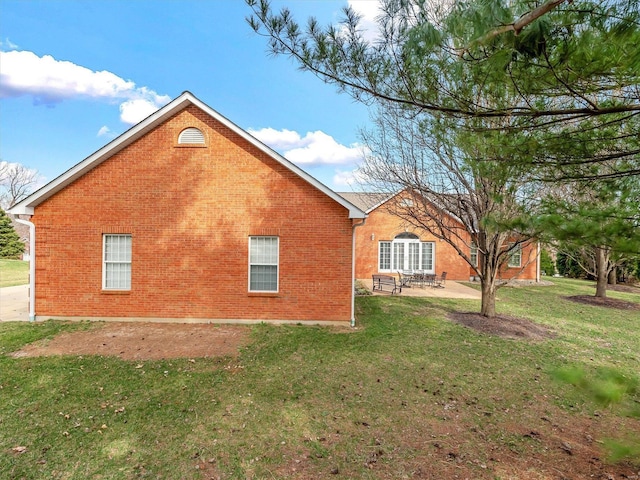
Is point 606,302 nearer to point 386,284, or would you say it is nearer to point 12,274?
point 386,284

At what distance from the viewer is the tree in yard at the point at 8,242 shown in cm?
2783

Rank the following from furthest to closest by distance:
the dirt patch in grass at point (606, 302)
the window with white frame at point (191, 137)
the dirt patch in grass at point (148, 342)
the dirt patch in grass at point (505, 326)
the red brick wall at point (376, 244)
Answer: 1. the red brick wall at point (376, 244)
2. the dirt patch in grass at point (606, 302)
3. the window with white frame at point (191, 137)
4. the dirt patch in grass at point (505, 326)
5. the dirt patch in grass at point (148, 342)

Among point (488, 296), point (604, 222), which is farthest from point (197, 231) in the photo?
point (488, 296)

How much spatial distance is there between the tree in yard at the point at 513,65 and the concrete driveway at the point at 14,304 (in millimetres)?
11748

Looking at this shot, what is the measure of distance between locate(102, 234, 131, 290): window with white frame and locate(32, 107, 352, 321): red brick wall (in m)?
0.19

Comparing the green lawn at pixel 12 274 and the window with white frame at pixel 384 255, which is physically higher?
the window with white frame at pixel 384 255

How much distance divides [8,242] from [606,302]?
43.8 m

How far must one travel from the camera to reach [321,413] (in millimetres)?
4617

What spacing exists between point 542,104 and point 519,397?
15.4ft

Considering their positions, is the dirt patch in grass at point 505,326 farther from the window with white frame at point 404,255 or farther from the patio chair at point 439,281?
the window with white frame at point 404,255

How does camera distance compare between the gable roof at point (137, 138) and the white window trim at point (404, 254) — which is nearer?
the gable roof at point (137, 138)

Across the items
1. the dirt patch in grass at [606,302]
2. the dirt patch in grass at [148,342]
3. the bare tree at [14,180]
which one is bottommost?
the dirt patch in grass at [148,342]

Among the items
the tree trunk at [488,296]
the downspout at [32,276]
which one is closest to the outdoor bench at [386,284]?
the tree trunk at [488,296]

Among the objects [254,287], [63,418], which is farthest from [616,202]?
[254,287]
